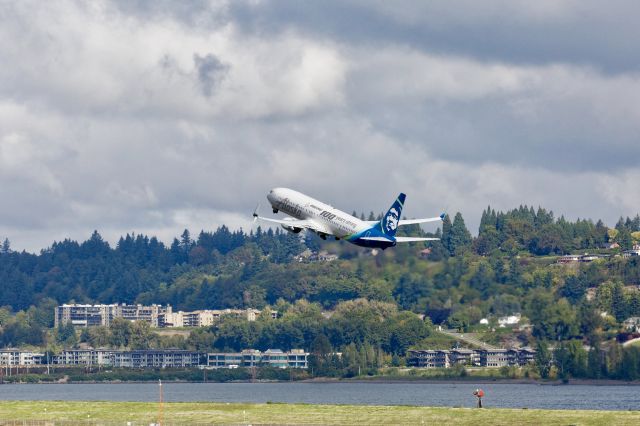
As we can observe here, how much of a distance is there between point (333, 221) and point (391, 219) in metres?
7.84

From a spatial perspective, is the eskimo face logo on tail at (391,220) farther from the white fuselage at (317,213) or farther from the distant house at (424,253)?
the distant house at (424,253)

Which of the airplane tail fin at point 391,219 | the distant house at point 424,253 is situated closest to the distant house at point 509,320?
the distant house at point 424,253

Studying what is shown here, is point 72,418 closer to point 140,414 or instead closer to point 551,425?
point 140,414

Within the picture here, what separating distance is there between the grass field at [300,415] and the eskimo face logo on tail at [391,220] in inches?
1022

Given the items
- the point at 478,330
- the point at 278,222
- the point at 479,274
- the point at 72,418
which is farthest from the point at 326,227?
the point at 72,418

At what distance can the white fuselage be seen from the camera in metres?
164

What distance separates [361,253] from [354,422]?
46.6 metres

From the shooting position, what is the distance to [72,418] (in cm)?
13825

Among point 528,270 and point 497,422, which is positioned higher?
point 528,270

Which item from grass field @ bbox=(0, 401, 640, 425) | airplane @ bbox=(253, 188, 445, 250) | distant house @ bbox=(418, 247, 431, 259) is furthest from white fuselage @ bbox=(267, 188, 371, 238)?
grass field @ bbox=(0, 401, 640, 425)

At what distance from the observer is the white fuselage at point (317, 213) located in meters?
164

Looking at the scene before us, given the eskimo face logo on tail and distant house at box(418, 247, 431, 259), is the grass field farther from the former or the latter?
distant house at box(418, 247, 431, 259)

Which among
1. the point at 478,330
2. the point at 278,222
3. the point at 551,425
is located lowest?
the point at 551,425

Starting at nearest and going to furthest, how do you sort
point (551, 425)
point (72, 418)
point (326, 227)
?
point (551, 425)
point (72, 418)
point (326, 227)
